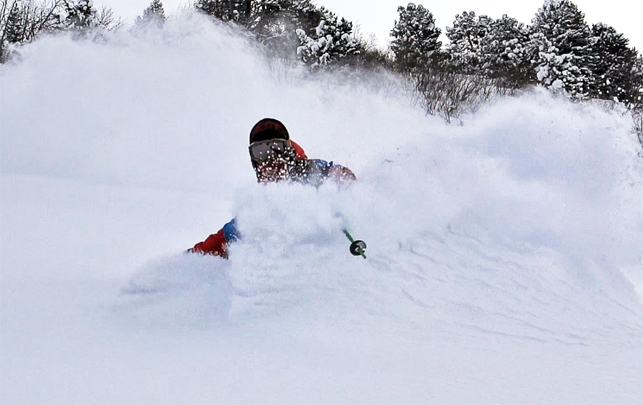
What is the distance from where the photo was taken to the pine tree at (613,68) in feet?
82.4

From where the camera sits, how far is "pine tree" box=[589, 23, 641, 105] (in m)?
25.1

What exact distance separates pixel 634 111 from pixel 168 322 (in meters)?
20.2

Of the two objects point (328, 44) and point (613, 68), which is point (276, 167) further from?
point (613, 68)

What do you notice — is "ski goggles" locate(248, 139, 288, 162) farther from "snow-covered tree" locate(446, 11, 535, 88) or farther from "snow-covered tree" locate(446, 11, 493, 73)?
"snow-covered tree" locate(446, 11, 493, 73)

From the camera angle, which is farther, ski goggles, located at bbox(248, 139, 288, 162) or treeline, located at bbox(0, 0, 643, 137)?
treeline, located at bbox(0, 0, 643, 137)

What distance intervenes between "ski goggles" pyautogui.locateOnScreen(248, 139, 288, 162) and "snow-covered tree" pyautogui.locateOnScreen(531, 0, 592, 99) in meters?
20.8

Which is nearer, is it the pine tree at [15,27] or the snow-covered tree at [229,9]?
the pine tree at [15,27]

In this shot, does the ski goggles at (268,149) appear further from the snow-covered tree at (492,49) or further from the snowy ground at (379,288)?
the snow-covered tree at (492,49)

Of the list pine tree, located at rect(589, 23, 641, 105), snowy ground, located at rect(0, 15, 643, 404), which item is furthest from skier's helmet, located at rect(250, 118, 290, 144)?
pine tree, located at rect(589, 23, 641, 105)

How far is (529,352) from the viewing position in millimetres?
2596

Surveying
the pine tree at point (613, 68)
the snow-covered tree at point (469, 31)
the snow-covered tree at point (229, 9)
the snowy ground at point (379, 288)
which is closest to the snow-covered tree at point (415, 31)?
the snow-covered tree at point (469, 31)

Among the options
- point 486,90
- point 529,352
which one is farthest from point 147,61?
point 486,90

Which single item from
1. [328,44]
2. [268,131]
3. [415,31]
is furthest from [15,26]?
[268,131]

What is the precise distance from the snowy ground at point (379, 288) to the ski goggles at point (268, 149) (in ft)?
2.02
